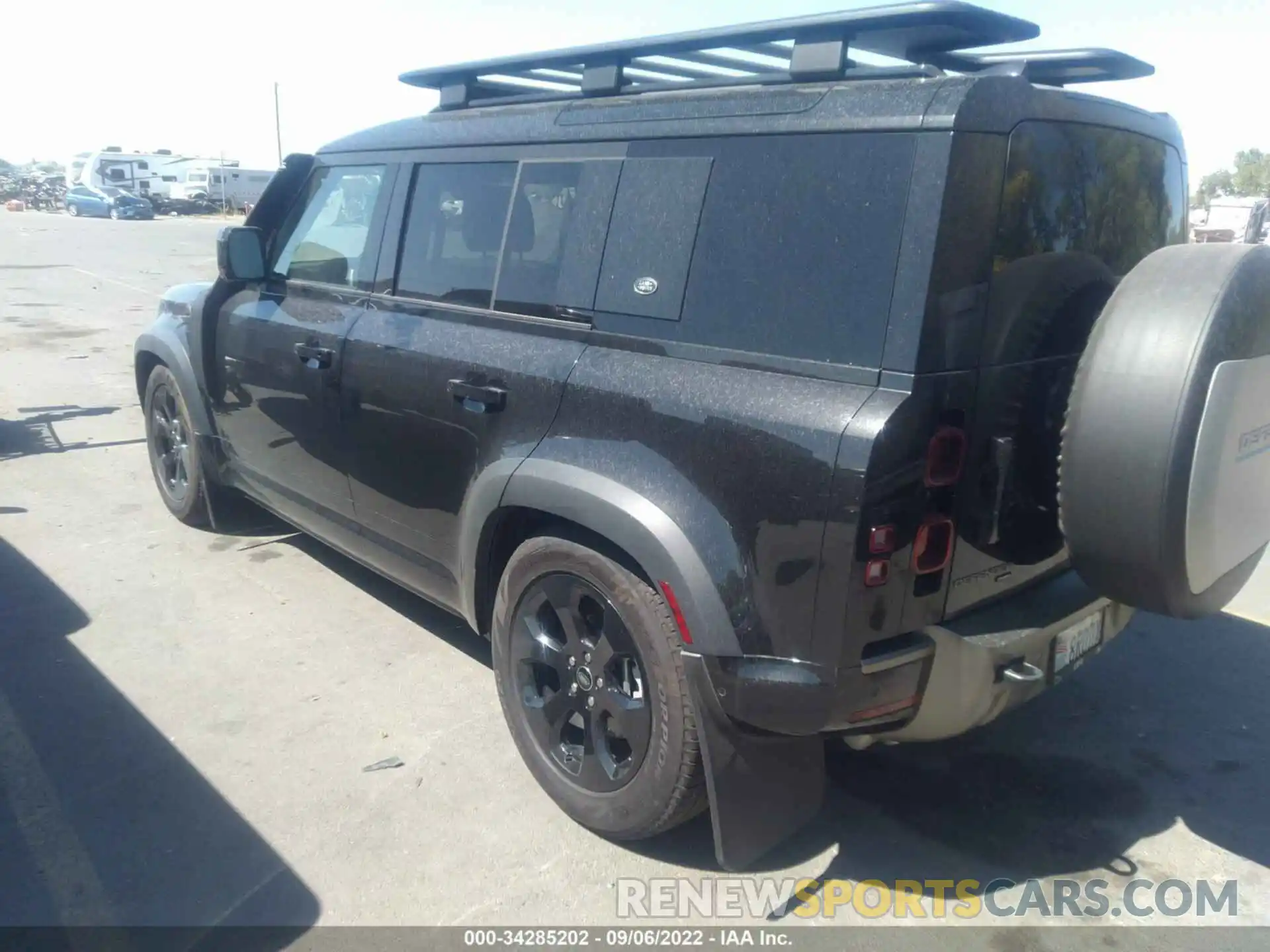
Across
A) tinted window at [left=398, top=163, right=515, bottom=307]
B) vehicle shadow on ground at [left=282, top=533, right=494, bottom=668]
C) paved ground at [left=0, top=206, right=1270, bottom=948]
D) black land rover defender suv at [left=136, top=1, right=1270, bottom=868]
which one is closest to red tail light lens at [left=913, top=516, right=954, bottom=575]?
black land rover defender suv at [left=136, top=1, right=1270, bottom=868]

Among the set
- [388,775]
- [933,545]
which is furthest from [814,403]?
[388,775]

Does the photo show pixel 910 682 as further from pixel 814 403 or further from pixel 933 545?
pixel 814 403

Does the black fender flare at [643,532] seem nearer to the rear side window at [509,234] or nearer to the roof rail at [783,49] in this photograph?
the rear side window at [509,234]

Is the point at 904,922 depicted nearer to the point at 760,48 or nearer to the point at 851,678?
the point at 851,678

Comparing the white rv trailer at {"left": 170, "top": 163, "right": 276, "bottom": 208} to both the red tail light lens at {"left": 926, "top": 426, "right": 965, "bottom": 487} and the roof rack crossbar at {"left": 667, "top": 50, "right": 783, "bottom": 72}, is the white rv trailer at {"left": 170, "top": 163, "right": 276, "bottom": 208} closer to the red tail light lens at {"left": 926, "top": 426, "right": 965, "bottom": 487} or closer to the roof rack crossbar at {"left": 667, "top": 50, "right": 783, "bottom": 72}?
the roof rack crossbar at {"left": 667, "top": 50, "right": 783, "bottom": 72}

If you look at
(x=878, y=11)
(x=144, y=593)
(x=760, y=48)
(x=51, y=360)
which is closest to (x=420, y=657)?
(x=144, y=593)

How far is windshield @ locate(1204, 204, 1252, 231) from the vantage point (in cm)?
2411

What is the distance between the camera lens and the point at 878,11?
2.41 m

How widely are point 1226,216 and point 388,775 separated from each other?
27729 millimetres

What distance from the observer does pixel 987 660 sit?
8.32 feet

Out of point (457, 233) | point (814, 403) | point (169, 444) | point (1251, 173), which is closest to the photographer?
point (814, 403)

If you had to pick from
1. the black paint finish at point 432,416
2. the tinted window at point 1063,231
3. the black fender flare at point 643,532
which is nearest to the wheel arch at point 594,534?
the black fender flare at point 643,532

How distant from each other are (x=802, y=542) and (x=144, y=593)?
11.9 feet

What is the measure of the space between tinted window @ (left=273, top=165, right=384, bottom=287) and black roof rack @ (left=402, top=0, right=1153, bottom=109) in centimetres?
45
